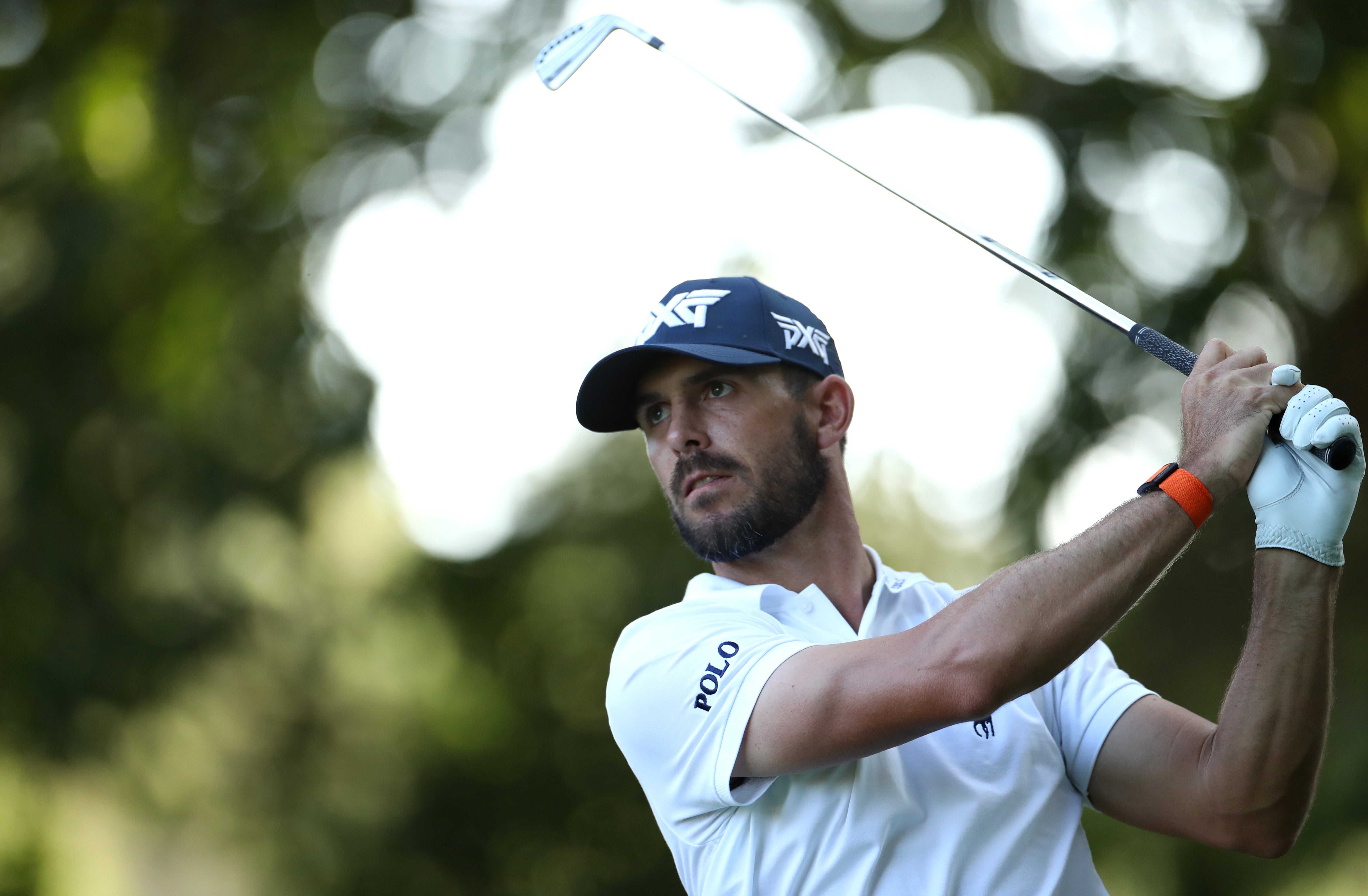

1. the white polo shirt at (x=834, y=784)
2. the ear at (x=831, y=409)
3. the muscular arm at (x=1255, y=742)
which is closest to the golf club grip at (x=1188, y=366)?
the muscular arm at (x=1255, y=742)

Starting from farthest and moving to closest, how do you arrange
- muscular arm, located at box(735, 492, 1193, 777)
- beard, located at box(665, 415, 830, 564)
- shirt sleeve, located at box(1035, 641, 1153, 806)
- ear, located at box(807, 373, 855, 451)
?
ear, located at box(807, 373, 855, 451) → beard, located at box(665, 415, 830, 564) → shirt sleeve, located at box(1035, 641, 1153, 806) → muscular arm, located at box(735, 492, 1193, 777)

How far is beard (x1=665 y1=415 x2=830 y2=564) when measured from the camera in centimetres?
218

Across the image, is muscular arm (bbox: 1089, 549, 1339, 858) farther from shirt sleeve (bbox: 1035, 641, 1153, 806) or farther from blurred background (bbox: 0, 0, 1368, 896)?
blurred background (bbox: 0, 0, 1368, 896)

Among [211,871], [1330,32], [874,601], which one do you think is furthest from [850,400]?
[211,871]

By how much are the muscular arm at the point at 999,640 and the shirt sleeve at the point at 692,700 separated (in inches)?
1.4

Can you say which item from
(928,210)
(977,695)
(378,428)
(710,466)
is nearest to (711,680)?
(977,695)

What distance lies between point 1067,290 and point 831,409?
0.60 m

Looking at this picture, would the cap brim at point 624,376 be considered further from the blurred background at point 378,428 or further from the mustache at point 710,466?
the blurred background at point 378,428

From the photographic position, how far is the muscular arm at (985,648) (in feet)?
4.98

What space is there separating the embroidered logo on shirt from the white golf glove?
80 cm

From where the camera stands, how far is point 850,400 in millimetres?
2479

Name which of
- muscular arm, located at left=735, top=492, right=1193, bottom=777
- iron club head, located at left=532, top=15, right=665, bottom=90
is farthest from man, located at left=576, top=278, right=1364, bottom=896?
iron club head, located at left=532, top=15, right=665, bottom=90

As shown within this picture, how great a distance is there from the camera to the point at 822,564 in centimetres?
224

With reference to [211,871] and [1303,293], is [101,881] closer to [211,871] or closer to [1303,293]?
[211,871]
